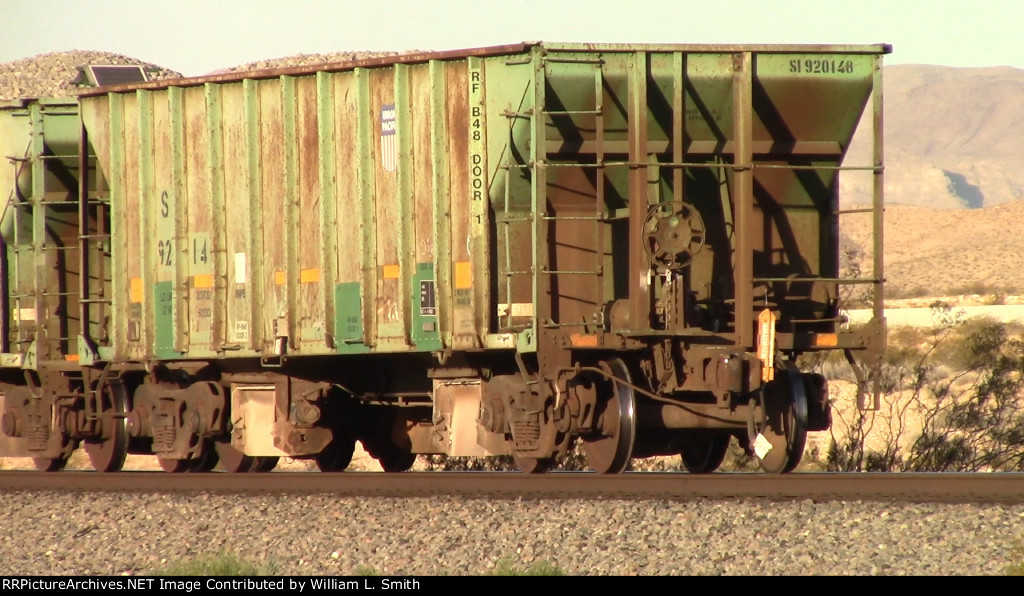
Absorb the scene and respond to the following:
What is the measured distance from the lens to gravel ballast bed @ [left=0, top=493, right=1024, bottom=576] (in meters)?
8.52

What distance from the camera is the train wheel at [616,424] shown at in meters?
12.3

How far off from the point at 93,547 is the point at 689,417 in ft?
17.3

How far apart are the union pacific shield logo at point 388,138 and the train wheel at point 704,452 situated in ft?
13.6

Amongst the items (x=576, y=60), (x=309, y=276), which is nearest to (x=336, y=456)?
(x=309, y=276)

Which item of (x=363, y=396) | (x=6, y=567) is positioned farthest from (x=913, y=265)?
(x=6, y=567)

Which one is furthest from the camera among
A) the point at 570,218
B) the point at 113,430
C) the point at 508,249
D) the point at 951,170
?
the point at 951,170

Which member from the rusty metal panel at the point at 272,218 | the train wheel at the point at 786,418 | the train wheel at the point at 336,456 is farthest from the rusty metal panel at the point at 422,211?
the train wheel at the point at 786,418

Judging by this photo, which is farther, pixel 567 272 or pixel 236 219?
pixel 236 219

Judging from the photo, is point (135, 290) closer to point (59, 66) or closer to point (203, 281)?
point (203, 281)

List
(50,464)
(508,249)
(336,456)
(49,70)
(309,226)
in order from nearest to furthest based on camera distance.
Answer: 1. (508,249)
2. (309,226)
3. (336,456)
4. (50,464)
5. (49,70)

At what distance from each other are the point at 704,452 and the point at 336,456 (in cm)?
436

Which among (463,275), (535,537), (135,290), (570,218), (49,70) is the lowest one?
(535,537)

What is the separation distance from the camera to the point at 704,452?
46.9 feet

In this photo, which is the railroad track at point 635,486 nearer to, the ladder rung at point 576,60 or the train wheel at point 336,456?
the train wheel at point 336,456
